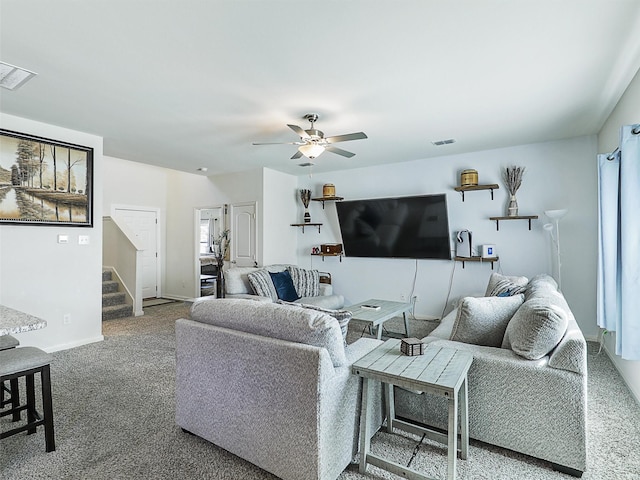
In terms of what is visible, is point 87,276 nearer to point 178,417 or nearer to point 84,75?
point 84,75

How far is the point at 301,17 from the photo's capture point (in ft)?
6.30

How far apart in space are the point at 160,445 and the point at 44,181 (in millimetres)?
3184

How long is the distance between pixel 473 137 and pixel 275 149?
2554 mm

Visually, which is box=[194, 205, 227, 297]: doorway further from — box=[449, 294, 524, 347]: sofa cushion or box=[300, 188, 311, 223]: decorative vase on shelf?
box=[449, 294, 524, 347]: sofa cushion

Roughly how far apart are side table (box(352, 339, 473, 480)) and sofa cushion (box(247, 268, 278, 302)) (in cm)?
263

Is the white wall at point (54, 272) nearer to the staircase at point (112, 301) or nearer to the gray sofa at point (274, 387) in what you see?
the staircase at point (112, 301)

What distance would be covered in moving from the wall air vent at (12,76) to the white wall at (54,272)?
0.99m

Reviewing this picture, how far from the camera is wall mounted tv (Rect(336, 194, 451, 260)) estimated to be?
4992mm

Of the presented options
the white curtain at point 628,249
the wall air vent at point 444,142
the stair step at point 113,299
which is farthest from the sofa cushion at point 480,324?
the stair step at point 113,299

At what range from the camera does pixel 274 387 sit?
5.63 ft

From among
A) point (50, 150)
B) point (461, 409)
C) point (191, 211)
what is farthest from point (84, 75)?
point (191, 211)

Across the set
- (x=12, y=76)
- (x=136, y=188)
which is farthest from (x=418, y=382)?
(x=136, y=188)

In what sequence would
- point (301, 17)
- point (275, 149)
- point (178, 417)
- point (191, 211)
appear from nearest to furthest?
point (301, 17)
point (178, 417)
point (275, 149)
point (191, 211)

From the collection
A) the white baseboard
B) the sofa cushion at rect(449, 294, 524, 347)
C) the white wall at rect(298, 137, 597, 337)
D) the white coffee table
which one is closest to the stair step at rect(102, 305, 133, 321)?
the white baseboard
